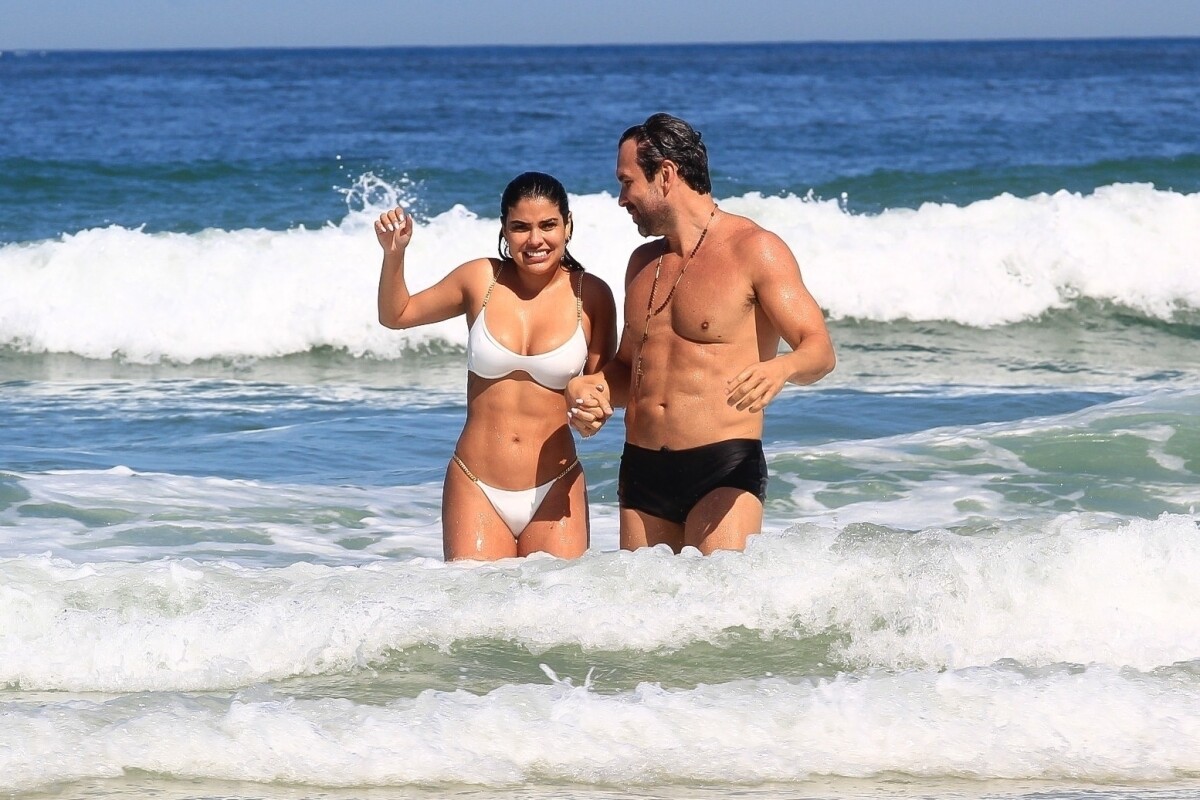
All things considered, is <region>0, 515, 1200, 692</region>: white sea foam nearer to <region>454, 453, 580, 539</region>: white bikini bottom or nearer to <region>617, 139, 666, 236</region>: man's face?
<region>454, 453, 580, 539</region>: white bikini bottom

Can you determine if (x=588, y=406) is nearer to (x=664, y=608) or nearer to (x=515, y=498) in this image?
(x=515, y=498)

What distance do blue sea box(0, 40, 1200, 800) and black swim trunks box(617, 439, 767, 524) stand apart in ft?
0.73

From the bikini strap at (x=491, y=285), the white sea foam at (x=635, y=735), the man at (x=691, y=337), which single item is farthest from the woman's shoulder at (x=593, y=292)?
the white sea foam at (x=635, y=735)

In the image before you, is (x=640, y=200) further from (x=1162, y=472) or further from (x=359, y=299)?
(x=359, y=299)

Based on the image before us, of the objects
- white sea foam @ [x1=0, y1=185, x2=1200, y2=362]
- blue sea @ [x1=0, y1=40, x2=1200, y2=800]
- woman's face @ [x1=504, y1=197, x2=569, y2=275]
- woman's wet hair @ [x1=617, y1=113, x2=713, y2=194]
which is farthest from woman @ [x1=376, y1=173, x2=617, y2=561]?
white sea foam @ [x1=0, y1=185, x2=1200, y2=362]

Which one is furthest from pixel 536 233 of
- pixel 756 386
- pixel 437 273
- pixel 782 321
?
pixel 437 273

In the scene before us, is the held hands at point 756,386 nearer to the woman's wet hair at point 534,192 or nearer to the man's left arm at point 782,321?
the man's left arm at point 782,321

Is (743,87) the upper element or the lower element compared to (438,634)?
upper

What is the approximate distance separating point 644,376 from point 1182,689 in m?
1.80

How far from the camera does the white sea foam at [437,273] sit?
13.0m

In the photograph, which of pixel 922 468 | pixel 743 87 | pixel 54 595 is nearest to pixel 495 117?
pixel 743 87

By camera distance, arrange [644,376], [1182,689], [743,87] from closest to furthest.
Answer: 1. [1182,689]
2. [644,376]
3. [743,87]

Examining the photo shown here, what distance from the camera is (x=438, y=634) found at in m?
4.75

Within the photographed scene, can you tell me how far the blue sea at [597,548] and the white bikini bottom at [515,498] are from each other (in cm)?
17
